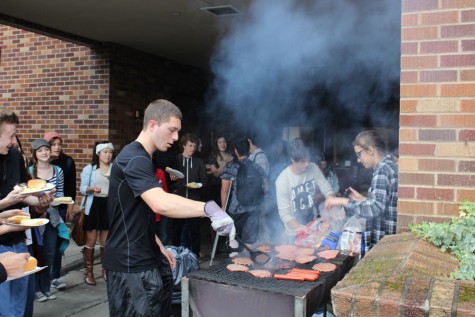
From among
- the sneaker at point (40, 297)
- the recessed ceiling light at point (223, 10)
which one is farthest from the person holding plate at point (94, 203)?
the recessed ceiling light at point (223, 10)

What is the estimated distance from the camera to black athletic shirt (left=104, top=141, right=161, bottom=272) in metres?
2.96

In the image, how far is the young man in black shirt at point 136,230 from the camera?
2.91m

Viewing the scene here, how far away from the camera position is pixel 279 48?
6.67 metres

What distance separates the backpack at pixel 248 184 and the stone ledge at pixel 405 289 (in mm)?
3954

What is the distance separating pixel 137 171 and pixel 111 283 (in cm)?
80

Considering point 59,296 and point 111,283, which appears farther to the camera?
point 59,296

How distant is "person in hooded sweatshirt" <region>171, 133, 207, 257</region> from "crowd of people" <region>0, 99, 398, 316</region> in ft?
0.05

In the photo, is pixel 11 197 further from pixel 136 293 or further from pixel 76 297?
pixel 76 297

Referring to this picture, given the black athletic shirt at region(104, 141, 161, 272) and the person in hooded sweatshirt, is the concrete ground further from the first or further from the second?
the black athletic shirt at region(104, 141, 161, 272)

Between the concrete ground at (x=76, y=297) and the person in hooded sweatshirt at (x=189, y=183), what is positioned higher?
the person in hooded sweatshirt at (x=189, y=183)

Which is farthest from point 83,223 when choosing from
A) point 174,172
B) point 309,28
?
point 309,28

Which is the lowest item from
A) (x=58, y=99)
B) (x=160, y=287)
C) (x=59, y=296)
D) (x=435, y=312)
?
(x=59, y=296)

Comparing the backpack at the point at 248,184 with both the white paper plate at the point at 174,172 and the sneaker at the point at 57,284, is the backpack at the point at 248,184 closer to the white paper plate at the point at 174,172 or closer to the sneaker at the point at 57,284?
Answer: the white paper plate at the point at 174,172

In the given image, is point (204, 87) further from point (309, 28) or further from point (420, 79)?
point (420, 79)
